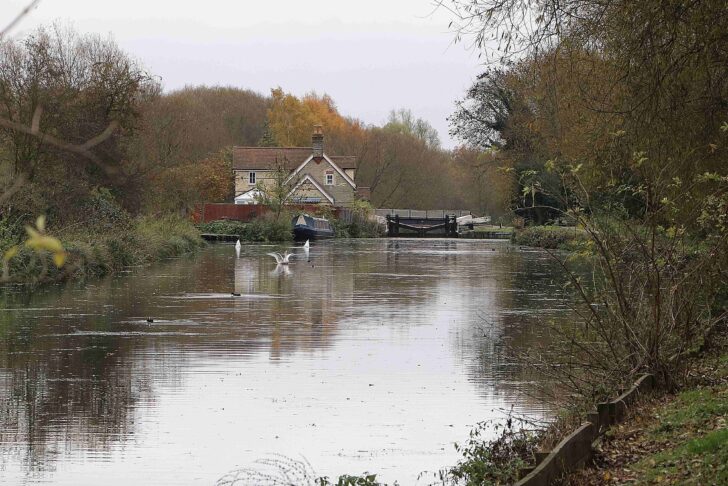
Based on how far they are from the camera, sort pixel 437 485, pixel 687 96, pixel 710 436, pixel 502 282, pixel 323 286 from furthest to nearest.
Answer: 1. pixel 502 282
2. pixel 323 286
3. pixel 687 96
4. pixel 437 485
5. pixel 710 436

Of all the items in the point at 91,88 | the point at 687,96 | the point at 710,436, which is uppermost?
the point at 91,88

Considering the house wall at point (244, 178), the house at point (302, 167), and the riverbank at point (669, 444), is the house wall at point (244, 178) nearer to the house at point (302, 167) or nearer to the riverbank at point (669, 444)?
the house at point (302, 167)

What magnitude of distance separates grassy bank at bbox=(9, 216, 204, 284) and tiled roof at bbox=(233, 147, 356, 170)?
144ft

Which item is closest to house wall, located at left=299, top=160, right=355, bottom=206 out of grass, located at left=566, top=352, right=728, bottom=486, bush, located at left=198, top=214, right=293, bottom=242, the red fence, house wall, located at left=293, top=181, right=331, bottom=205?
house wall, located at left=293, top=181, right=331, bottom=205

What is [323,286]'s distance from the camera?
106 ft


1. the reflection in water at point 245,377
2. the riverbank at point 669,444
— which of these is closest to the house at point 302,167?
the reflection in water at point 245,377

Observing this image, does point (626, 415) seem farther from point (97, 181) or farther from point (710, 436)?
point (97, 181)

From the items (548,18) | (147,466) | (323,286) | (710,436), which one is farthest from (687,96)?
(323,286)

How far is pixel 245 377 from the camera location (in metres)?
15.4

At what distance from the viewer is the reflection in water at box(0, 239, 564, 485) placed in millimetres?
10836

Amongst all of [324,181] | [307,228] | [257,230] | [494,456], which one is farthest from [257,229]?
[494,456]

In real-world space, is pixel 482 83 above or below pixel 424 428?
above

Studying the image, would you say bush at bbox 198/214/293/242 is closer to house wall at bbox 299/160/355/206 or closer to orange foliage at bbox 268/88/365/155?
house wall at bbox 299/160/355/206

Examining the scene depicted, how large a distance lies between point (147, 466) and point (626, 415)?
442 cm
